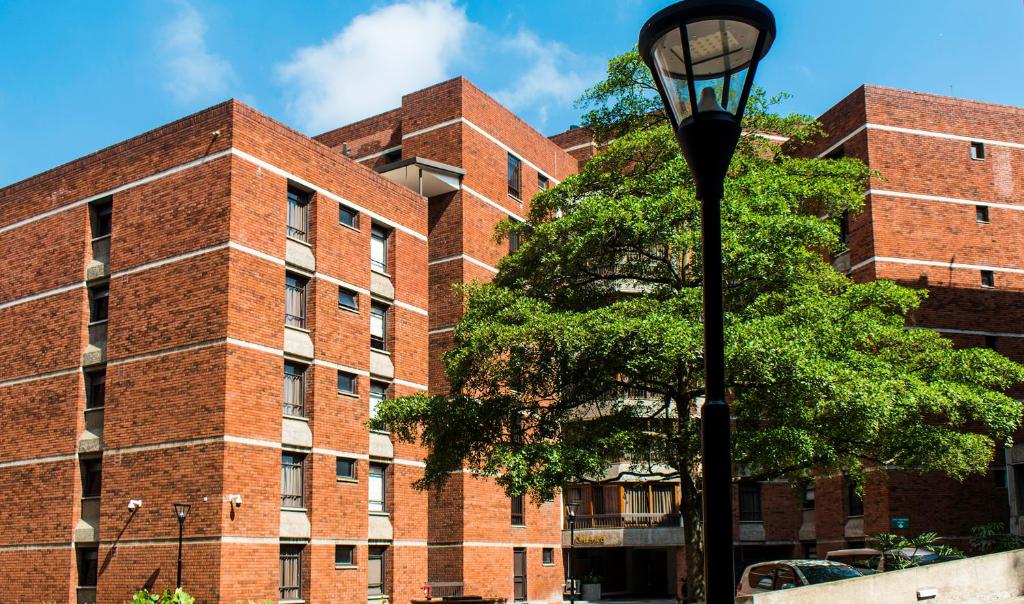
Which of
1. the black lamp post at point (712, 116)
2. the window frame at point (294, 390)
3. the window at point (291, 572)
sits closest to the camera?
the black lamp post at point (712, 116)

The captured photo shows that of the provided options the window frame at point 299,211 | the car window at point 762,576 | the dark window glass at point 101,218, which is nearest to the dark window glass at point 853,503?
the car window at point 762,576

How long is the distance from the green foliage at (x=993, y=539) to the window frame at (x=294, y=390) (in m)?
20.3

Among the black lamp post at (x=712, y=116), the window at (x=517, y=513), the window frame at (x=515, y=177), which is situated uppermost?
the window frame at (x=515, y=177)

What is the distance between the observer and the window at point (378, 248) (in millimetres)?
34156

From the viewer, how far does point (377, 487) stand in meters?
32.6

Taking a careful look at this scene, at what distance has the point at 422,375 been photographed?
35500 mm

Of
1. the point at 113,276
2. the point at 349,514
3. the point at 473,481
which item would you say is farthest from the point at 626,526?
the point at 113,276

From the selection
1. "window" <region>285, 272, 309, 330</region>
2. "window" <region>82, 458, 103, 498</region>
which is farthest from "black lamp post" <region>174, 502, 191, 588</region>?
"window" <region>285, 272, 309, 330</region>

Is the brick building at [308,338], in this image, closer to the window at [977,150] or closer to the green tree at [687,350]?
the window at [977,150]

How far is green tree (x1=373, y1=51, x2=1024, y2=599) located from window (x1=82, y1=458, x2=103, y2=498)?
33.5 ft

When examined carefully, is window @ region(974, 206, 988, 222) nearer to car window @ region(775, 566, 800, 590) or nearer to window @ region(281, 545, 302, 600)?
car window @ region(775, 566, 800, 590)

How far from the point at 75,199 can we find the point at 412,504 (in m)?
14.0

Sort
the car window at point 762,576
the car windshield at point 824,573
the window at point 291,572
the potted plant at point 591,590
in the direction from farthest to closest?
the potted plant at point 591,590
the window at point 291,572
the car window at point 762,576
the car windshield at point 824,573

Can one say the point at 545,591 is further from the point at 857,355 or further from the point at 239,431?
the point at 857,355
